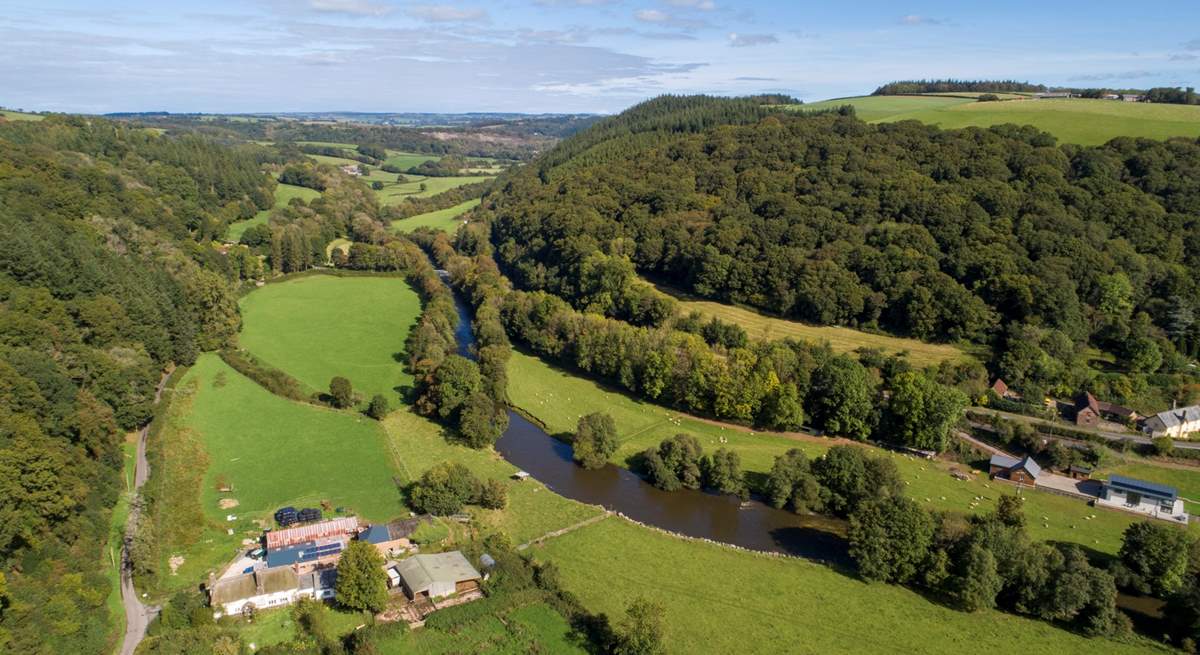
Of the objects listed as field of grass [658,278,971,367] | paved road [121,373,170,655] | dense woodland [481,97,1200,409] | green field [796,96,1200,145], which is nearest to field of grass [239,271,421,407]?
paved road [121,373,170,655]

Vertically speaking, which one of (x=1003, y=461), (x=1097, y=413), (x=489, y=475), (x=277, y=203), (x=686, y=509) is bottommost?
(x=686, y=509)

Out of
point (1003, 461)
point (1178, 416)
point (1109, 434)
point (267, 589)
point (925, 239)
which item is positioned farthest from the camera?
point (925, 239)

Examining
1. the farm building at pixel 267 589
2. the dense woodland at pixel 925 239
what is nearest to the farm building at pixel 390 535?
the farm building at pixel 267 589

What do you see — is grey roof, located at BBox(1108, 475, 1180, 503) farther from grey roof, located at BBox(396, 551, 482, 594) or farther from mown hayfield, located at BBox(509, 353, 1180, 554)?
grey roof, located at BBox(396, 551, 482, 594)

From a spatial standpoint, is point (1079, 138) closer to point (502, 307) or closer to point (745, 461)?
point (745, 461)

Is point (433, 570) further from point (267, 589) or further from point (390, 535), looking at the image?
point (267, 589)

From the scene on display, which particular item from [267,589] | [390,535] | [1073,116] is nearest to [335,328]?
[390,535]

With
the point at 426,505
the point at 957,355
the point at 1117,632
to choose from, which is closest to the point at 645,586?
the point at 426,505
